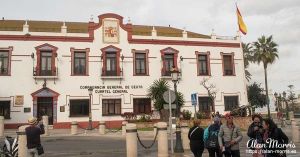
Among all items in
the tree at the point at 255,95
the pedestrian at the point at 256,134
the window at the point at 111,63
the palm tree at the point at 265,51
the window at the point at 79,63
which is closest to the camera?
the pedestrian at the point at 256,134

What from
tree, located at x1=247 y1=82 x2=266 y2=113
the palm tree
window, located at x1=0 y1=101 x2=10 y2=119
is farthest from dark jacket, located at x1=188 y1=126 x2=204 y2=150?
tree, located at x1=247 y1=82 x2=266 y2=113

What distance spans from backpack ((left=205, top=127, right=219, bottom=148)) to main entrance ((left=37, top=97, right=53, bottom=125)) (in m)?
24.2

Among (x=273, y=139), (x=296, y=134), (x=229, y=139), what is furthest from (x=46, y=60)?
(x=273, y=139)

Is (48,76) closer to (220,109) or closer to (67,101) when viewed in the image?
(67,101)

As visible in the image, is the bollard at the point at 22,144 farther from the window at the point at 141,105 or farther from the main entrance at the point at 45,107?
the window at the point at 141,105

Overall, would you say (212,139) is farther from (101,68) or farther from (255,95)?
(255,95)

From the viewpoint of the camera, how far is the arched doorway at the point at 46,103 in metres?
31.1

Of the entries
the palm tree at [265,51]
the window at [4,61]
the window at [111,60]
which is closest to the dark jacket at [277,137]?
Answer: the window at [111,60]

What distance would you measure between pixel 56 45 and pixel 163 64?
35.0ft

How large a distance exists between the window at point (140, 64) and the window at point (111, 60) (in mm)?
1887

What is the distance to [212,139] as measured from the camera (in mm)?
9594

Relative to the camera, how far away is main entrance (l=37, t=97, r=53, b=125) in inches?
1227

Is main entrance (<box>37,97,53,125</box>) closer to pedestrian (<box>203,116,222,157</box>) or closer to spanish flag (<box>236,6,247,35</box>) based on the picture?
spanish flag (<box>236,6,247,35</box>)

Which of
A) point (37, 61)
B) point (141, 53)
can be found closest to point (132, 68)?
point (141, 53)
